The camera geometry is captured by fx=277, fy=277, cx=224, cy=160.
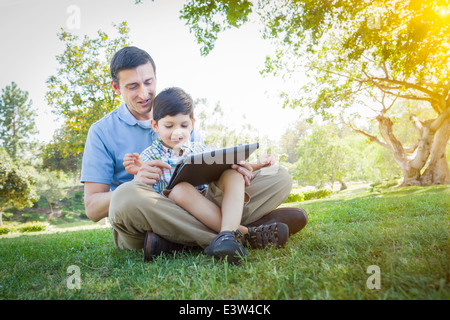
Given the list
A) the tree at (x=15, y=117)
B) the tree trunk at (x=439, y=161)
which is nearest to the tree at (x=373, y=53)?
the tree trunk at (x=439, y=161)

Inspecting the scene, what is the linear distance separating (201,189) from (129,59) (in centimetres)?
140

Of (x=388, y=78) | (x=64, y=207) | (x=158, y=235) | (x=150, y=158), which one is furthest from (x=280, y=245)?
(x=64, y=207)

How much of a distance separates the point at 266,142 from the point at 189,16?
9.23 metres

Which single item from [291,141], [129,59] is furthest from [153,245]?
[291,141]

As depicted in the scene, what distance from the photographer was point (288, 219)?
2373 mm

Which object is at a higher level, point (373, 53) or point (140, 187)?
point (373, 53)

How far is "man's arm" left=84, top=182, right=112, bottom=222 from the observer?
2199mm

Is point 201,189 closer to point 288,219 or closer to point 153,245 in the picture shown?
point 153,245

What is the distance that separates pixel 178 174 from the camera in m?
1.91

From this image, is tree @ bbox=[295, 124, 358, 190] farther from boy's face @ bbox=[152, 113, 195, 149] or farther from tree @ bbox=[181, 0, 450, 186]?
boy's face @ bbox=[152, 113, 195, 149]

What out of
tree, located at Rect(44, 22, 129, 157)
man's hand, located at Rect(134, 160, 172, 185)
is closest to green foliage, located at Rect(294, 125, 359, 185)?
tree, located at Rect(44, 22, 129, 157)

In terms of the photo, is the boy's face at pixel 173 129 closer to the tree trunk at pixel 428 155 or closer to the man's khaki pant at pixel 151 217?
the man's khaki pant at pixel 151 217

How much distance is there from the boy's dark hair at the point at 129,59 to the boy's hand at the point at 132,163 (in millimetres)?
997

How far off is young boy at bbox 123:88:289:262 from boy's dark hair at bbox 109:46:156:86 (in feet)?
1.39
